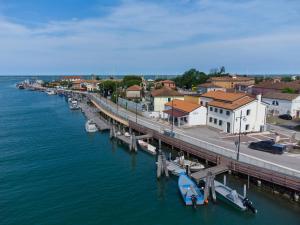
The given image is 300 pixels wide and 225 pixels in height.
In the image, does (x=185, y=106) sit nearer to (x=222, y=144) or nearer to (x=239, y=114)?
(x=239, y=114)

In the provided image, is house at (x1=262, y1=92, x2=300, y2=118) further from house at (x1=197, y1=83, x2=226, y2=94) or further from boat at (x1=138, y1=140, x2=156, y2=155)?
boat at (x1=138, y1=140, x2=156, y2=155)

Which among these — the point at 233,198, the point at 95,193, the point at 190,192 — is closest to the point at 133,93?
the point at 95,193

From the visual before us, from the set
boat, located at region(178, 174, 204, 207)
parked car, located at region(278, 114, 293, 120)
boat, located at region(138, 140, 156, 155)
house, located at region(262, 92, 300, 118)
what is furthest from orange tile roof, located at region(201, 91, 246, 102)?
boat, located at region(178, 174, 204, 207)

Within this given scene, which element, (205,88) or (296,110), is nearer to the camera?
(296,110)

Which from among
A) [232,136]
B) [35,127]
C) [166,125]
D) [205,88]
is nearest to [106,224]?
[232,136]

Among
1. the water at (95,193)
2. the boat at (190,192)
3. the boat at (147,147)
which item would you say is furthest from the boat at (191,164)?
the boat at (147,147)

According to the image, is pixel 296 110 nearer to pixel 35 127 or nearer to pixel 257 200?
pixel 257 200
